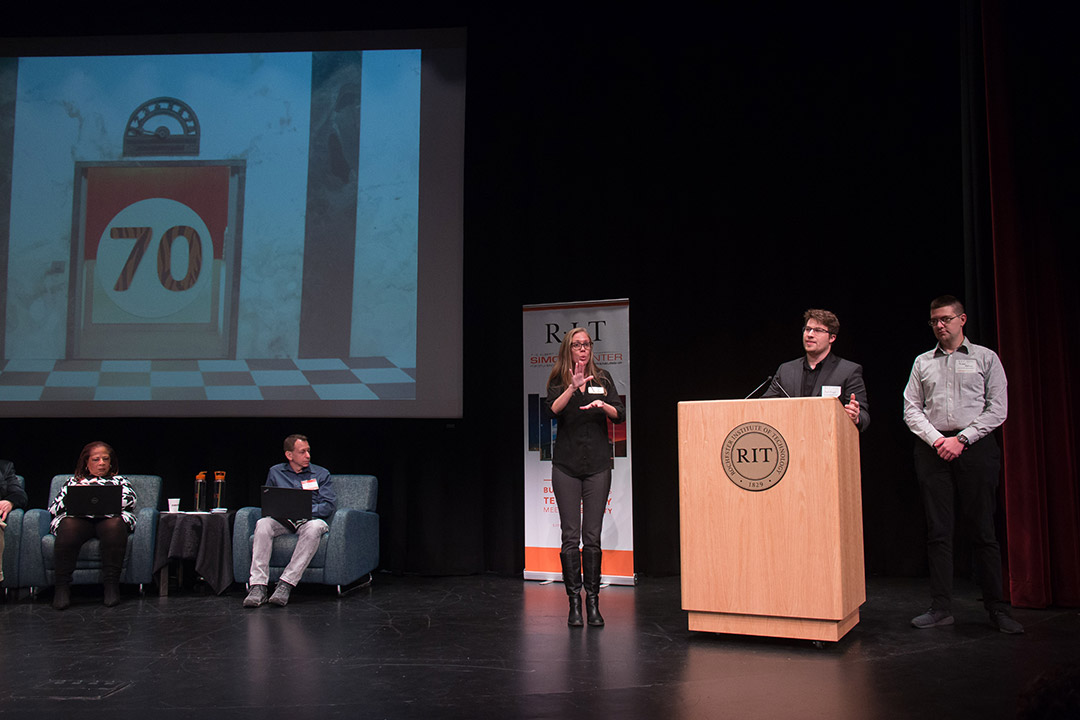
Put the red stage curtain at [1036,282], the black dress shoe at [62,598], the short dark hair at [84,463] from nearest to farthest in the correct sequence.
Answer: the red stage curtain at [1036,282]
the black dress shoe at [62,598]
the short dark hair at [84,463]

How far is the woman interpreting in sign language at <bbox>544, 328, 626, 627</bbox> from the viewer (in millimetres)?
3703

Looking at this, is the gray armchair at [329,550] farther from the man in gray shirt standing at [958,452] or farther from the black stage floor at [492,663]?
the man in gray shirt standing at [958,452]

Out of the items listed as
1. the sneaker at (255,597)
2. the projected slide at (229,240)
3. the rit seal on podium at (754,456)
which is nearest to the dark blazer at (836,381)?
the rit seal on podium at (754,456)

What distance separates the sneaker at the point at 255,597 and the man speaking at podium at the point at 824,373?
9.90 feet

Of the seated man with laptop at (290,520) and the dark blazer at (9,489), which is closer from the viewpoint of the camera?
the seated man with laptop at (290,520)

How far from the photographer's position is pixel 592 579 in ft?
12.2

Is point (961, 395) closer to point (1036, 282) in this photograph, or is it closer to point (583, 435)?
point (1036, 282)

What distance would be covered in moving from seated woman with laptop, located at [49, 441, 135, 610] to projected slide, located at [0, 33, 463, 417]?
469 millimetres

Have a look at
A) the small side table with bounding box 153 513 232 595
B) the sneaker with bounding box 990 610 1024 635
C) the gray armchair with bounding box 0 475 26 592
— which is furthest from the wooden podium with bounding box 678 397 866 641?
the gray armchair with bounding box 0 475 26 592

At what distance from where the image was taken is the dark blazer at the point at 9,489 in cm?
488

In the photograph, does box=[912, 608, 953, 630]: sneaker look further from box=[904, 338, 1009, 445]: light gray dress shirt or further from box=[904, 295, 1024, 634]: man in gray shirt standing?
box=[904, 338, 1009, 445]: light gray dress shirt

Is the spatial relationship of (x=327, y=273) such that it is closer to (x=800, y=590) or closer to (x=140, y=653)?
(x=140, y=653)

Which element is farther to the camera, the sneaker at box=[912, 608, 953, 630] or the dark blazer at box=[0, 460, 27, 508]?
the dark blazer at box=[0, 460, 27, 508]

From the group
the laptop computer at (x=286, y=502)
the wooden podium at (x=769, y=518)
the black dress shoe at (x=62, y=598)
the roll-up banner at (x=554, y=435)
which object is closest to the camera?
the wooden podium at (x=769, y=518)
